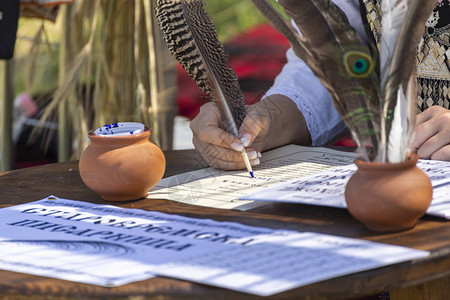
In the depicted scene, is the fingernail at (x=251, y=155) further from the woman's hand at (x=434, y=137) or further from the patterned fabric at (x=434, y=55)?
the patterned fabric at (x=434, y=55)

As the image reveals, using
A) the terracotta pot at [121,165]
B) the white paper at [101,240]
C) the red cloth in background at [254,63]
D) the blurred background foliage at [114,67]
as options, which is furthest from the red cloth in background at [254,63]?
the blurred background foliage at [114,67]

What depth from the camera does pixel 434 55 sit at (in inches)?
55.1

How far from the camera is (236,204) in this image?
94cm

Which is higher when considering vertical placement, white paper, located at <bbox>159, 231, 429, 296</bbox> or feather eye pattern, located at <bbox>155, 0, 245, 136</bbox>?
feather eye pattern, located at <bbox>155, 0, 245, 136</bbox>

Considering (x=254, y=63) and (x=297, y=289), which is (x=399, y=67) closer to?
(x=297, y=289)

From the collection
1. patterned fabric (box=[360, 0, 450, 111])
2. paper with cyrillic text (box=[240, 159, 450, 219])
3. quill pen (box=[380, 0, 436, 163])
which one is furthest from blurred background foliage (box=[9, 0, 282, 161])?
quill pen (box=[380, 0, 436, 163])

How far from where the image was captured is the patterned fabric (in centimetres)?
137

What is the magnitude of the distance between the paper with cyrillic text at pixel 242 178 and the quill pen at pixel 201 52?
4cm

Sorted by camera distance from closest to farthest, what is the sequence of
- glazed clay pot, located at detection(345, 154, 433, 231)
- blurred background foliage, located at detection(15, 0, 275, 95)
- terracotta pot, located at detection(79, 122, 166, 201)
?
glazed clay pot, located at detection(345, 154, 433, 231), terracotta pot, located at detection(79, 122, 166, 201), blurred background foliage, located at detection(15, 0, 275, 95)

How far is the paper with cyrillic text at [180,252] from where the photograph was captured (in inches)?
25.5

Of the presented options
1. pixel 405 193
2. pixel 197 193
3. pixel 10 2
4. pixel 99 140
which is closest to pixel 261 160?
pixel 197 193

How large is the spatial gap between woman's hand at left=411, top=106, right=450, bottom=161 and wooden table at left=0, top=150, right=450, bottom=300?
29cm

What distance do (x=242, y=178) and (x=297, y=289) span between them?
18.7 inches

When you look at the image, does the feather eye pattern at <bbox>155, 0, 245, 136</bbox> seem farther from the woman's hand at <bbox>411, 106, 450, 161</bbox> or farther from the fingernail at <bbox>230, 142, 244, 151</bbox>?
the woman's hand at <bbox>411, 106, 450, 161</bbox>
